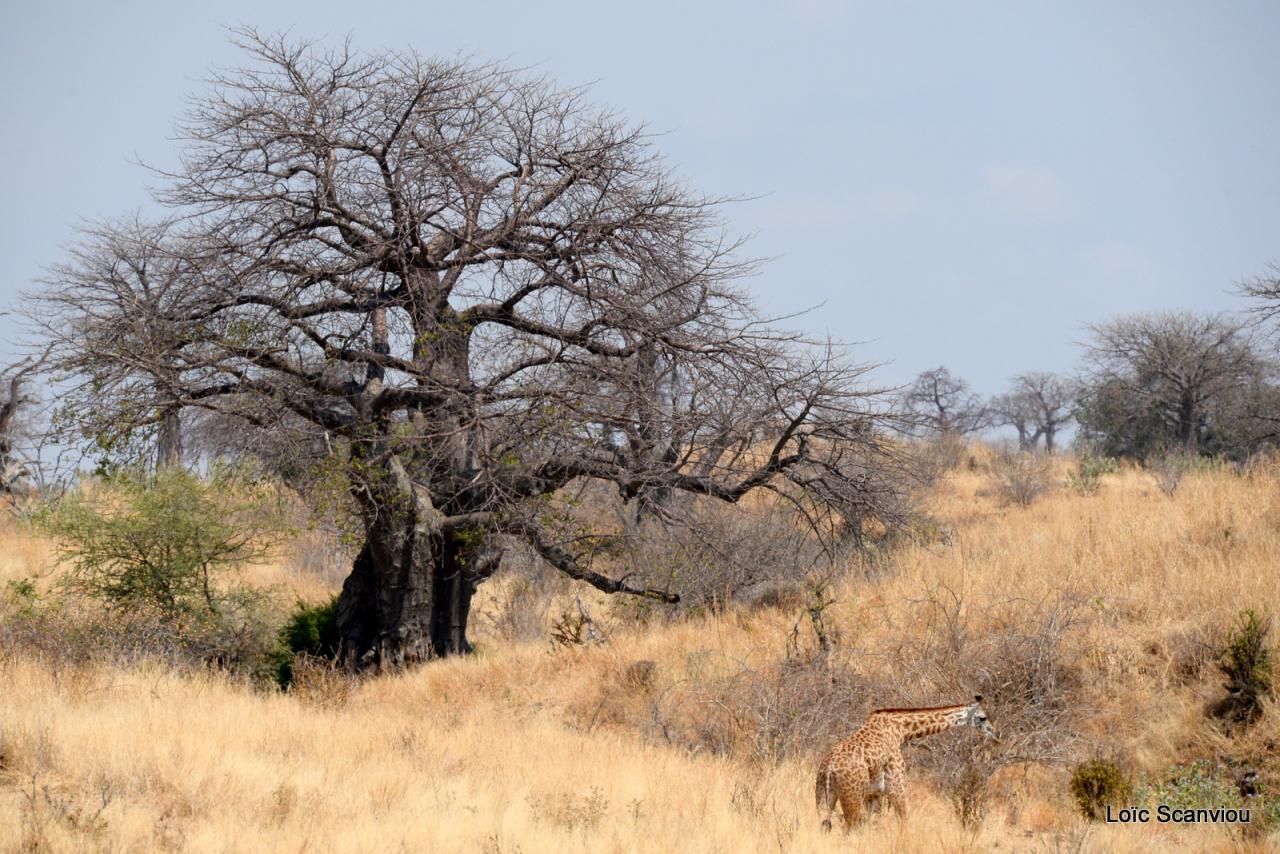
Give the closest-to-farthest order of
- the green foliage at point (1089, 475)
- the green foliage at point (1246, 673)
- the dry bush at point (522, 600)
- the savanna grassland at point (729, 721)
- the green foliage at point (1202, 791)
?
1. the savanna grassland at point (729, 721)
2. the green foliage at point (1202, 791)
3. the green foliage at point (1246, 673)
4. the dry bush at point (522, 600)
5. the green foliage at point (1089, 475)

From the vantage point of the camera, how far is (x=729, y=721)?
1173 cm

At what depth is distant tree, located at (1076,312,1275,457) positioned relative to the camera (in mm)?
29875

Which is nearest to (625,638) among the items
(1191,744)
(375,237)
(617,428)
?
(617,428)

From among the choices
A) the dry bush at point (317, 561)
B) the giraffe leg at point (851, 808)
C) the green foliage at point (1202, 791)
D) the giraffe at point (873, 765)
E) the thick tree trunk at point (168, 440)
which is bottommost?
the green foliage at point (1202, 791)

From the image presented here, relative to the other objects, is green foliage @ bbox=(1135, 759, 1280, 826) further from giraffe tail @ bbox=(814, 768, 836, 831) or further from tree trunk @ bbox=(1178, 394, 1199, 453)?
tree trunk @ bbox=(1178, 394, 1199, 453)

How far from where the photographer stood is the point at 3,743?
8.09 metres

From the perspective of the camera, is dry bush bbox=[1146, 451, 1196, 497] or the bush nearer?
the bush

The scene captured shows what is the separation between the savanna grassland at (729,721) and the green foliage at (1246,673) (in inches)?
6.8

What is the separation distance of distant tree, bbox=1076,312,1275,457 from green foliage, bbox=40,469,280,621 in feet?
75.3

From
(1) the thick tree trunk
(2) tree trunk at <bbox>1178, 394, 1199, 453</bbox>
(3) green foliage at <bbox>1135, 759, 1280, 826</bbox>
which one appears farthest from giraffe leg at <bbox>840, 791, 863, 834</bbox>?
(2) tree trunk at <bbox>1178, 394, 1199, 453</bbox>

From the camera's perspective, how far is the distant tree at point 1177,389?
29.9 meters

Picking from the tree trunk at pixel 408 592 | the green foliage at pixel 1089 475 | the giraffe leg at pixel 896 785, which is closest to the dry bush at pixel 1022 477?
the green foliage at pixel 1089 475

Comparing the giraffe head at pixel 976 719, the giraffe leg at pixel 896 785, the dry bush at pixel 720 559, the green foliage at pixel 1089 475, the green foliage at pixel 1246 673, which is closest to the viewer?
the giraffe leg at pixel 896 785

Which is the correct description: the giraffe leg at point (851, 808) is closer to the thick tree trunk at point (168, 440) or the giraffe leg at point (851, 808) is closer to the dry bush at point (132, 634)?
the dry bush at point (132, 634)
